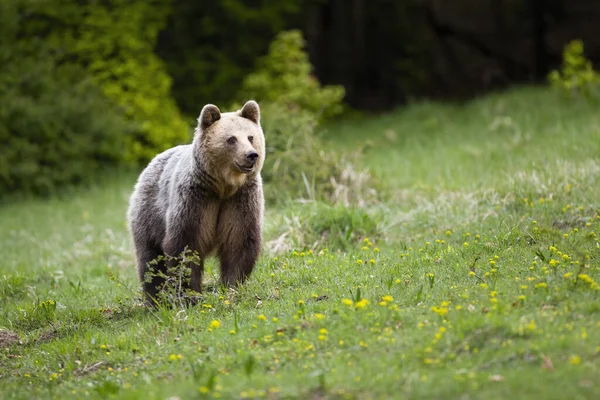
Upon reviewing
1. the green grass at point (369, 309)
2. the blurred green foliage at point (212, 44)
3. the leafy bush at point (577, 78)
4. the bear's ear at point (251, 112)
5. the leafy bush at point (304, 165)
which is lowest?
the green grass at point (369, 309)

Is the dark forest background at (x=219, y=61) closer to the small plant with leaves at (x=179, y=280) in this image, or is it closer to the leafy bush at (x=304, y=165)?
the leafy bush at (x=304, y=165)

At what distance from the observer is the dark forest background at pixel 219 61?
1825 centimetres

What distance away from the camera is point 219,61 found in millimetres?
23016

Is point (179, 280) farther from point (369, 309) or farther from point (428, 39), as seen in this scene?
point (428, 39)

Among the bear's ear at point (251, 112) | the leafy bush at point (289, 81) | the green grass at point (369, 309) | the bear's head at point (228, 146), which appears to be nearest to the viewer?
the green grass at point (369, 309)

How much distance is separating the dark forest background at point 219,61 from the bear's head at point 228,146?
406 inches

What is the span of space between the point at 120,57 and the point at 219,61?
3.96 meters

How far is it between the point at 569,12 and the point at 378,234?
1533cm

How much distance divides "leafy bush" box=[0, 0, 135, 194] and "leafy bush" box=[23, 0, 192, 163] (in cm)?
42

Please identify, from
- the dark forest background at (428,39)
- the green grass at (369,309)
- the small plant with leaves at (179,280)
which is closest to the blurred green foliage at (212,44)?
the dark forest background at (428,39)

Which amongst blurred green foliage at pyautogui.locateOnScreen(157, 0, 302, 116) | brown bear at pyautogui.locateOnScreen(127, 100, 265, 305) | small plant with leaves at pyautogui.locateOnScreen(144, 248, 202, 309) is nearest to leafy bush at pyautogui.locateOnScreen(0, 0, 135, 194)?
blurred green foliage at pyautogui.locateOnScreen(157, 0, 302, 116)

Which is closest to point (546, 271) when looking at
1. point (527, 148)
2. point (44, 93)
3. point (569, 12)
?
point (527, 148)

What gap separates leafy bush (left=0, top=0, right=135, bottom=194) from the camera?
693 inches

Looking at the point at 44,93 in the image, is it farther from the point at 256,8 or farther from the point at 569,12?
the point at 569,12
